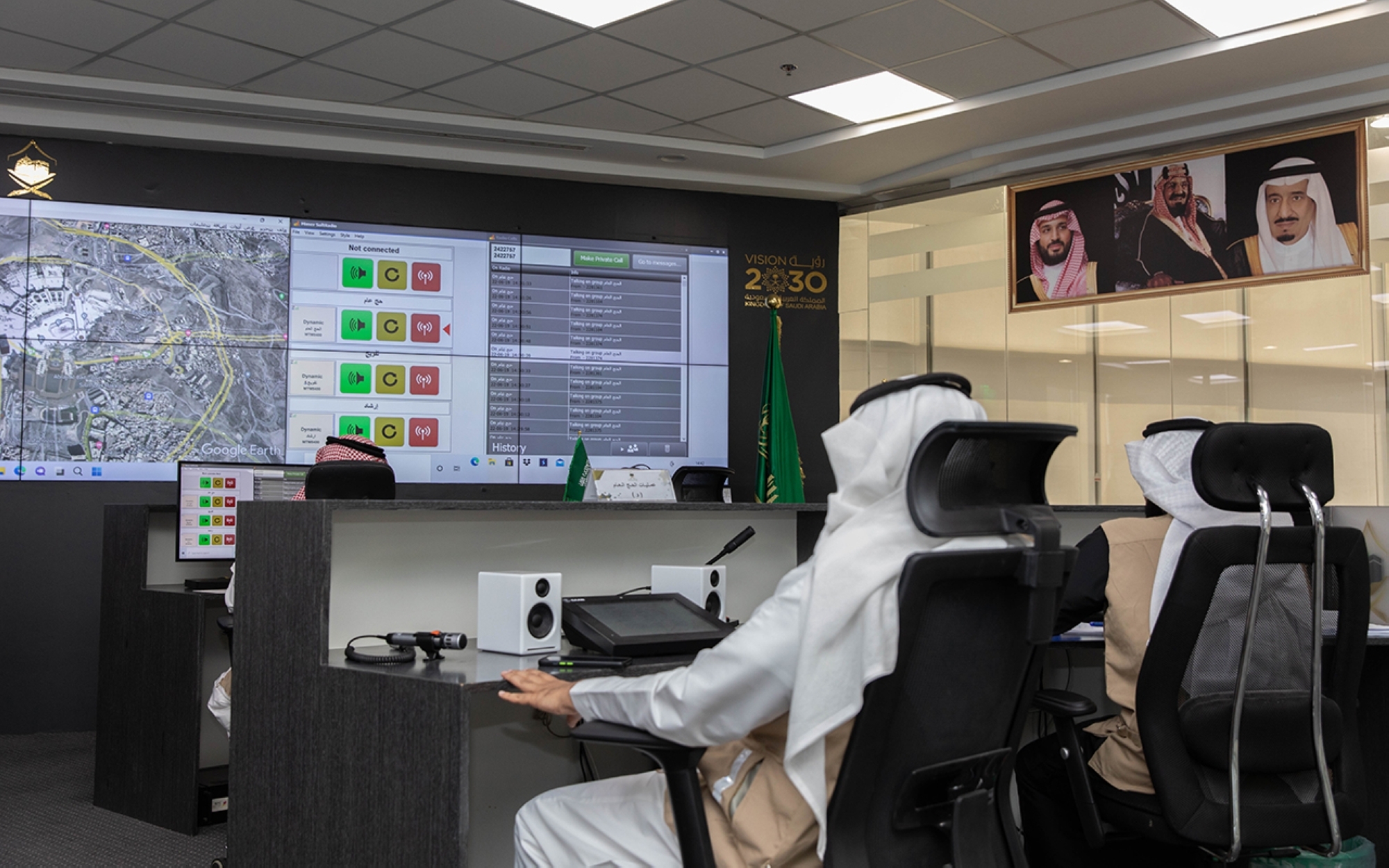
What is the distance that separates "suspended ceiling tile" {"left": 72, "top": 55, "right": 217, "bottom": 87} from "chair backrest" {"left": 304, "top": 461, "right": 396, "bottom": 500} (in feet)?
8.81

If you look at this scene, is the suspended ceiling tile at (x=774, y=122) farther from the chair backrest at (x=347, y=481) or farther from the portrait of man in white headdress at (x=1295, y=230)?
the chair backrest at (x=347, y=481)

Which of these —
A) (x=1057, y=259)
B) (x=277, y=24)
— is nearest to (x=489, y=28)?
(x=277, y=24)

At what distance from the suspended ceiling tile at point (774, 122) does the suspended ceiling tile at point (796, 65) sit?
8.7 inches

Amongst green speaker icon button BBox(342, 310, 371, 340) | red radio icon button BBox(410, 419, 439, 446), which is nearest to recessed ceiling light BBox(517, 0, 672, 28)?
green speaker icon button BBox(342, 310, 371, 340)

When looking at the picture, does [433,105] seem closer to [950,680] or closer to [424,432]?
[424,432]

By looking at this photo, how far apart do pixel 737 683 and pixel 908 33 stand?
3499 millimetres

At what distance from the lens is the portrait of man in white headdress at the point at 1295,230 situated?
15.5 feet

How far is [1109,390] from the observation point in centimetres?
555

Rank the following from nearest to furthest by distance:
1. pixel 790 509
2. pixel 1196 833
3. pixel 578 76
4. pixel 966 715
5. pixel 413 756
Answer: pixel 966 715 < pixel 413 756 < pixel 1196 833 < pixel 790 509 < pixel 578 76

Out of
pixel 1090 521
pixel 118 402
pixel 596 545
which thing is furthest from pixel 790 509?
pixel 118 402

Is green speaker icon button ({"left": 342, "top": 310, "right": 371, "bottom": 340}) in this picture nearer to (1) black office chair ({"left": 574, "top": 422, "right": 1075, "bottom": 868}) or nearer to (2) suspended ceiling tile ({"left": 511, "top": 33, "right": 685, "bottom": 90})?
(2) suspended ceiling tile ({"left": 511, "top": 33, "right": 685, "bottom": 90})

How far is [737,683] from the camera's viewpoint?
4.91 feet

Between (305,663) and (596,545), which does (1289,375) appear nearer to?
(596,545)

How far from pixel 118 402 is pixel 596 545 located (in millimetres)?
3296
